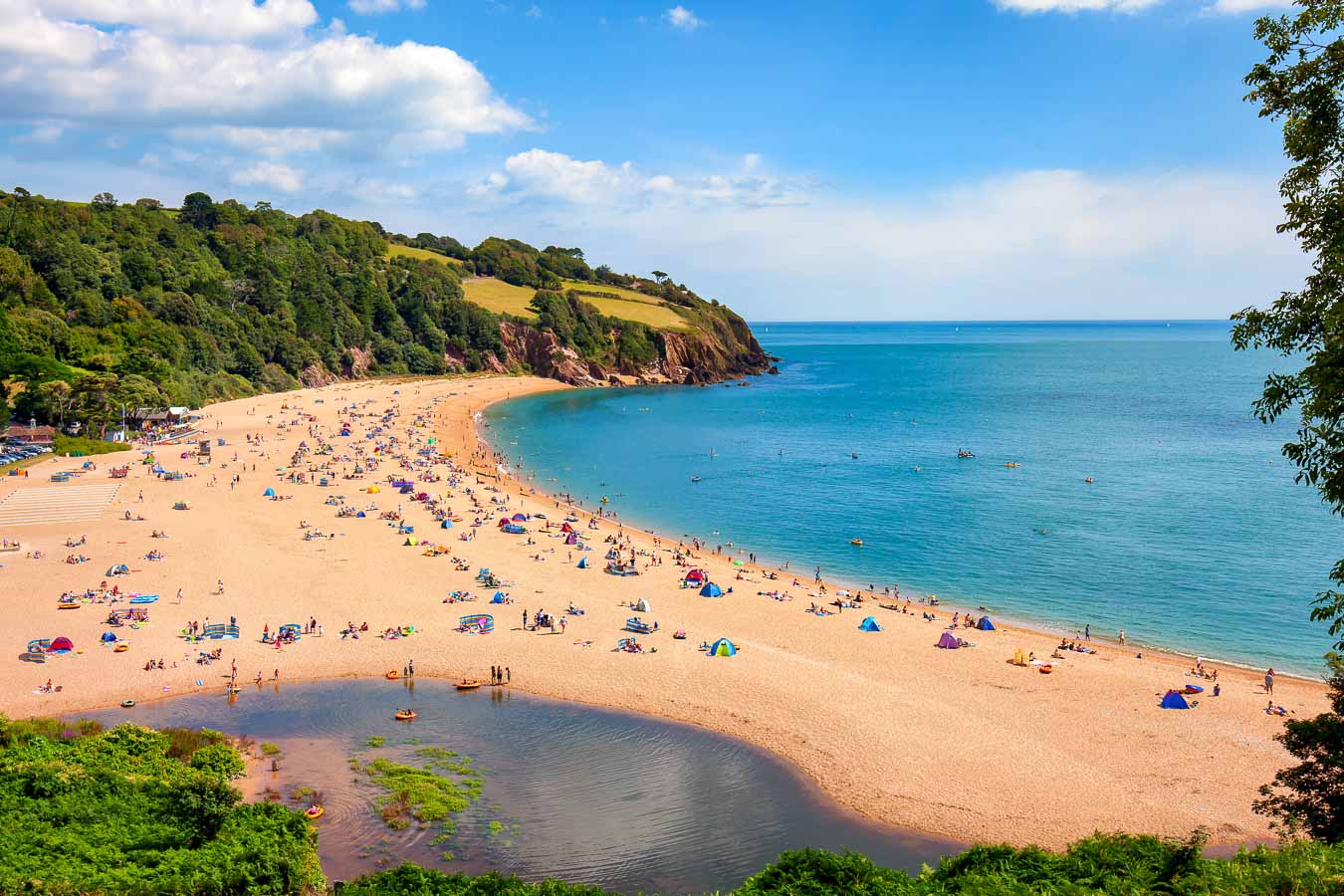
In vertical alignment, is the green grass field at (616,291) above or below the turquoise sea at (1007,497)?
above

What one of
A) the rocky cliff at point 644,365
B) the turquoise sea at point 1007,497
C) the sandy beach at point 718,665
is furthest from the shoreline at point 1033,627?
the rocky cliff at point 644,365

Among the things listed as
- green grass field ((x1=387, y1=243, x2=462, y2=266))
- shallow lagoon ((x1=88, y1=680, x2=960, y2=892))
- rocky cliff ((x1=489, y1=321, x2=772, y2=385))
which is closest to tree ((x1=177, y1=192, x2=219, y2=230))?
green grass field ((x1=387, y1=243, x2=462, y2=266))

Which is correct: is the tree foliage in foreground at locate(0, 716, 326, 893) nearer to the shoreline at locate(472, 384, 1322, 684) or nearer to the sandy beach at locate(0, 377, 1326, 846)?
the sandy beach at locate(0, 377, 1326, 846)

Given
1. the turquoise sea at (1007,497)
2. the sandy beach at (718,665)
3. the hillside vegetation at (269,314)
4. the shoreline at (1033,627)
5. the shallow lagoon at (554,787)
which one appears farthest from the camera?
the hillside vegetation at (269,314)

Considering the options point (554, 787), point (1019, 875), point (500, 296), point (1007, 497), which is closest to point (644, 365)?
point (500, 296)

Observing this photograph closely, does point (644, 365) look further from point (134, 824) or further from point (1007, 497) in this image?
point (134, 824)

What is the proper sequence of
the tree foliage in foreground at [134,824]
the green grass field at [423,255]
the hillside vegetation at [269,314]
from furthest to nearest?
the green grass field at [423,255] → the hillside vegetation at [269,314] → the tree foliage in foreground at [134,824]

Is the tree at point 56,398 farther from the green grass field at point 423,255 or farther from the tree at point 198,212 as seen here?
the green grass field at point 423,255

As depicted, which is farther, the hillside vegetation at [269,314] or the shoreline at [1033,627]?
the hillside vegetation at [269,314]
